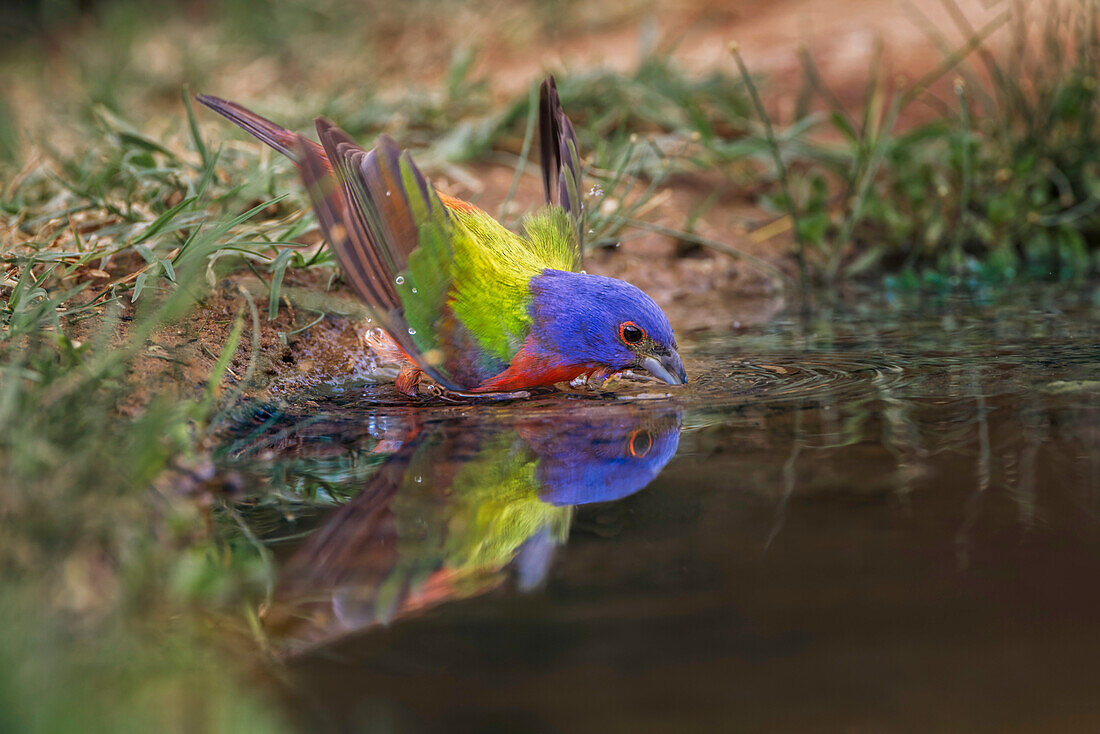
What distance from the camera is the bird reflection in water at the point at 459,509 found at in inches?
60.5

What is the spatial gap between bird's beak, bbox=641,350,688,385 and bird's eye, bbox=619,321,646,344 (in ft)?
0.20

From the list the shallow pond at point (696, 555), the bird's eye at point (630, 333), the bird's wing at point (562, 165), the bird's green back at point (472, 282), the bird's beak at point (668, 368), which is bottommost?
the shallow pond at point (696, 555)

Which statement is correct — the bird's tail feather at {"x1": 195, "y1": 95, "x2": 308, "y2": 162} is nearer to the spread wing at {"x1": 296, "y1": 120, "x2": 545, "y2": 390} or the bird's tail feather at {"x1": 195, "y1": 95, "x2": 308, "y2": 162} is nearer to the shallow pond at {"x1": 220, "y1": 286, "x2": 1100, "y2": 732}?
the spread wing at {"x1": 296, "y1": 120, "x2": 545, "y2": 390}

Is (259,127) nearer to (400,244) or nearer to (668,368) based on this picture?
(400,244)

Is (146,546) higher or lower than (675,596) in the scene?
higher

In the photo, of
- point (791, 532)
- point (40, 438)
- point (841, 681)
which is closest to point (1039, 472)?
point (791, 532)

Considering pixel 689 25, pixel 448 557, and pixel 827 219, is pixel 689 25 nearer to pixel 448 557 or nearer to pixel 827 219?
pixel 827 219

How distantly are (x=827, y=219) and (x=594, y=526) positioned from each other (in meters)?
3.11

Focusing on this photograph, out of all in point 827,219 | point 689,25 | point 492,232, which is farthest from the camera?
point 689,25

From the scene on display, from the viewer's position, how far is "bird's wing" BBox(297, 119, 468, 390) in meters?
2.74

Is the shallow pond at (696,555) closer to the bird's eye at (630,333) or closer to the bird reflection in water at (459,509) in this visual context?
the bird reflection in water at (459,509)

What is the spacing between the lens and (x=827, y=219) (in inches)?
178

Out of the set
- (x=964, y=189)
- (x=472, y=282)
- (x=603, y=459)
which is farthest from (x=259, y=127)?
(x=964, y=189)

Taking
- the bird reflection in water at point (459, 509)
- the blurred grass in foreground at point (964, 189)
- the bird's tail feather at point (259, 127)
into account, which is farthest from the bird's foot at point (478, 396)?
the blurred grass in foreground at point (964, 189)
